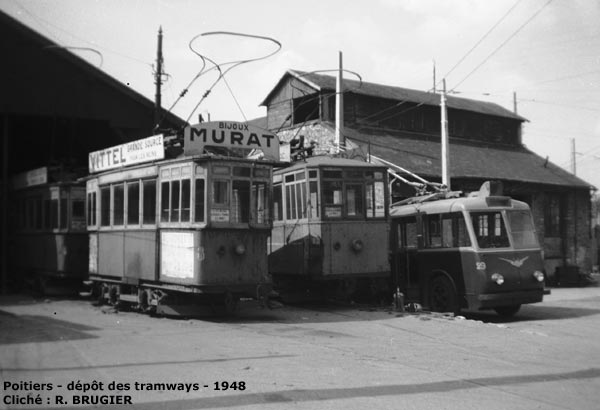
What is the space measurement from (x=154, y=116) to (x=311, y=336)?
1299cm

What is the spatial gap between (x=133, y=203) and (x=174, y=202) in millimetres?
1694

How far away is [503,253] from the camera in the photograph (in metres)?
12.9

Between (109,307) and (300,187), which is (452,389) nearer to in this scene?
(300,187)

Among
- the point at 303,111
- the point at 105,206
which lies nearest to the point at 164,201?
the point at 105,206

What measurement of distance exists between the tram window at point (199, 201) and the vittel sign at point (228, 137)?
85 centimetres

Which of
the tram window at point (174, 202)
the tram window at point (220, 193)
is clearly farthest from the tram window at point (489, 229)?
the tram window at point (174, 202)

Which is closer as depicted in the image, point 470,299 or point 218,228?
point 218,228

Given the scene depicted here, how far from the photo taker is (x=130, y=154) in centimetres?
1374

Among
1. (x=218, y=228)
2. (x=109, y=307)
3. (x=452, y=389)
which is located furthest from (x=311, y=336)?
(x=109, y=307)

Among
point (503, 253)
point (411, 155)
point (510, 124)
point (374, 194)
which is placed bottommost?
point (503, 253)

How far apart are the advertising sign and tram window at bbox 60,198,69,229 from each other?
2423mm

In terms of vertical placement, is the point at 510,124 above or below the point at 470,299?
above

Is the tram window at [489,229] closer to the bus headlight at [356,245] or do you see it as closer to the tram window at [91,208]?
the bus headlight at [356,245]

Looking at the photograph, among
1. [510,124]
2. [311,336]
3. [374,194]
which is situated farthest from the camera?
[510,124]
